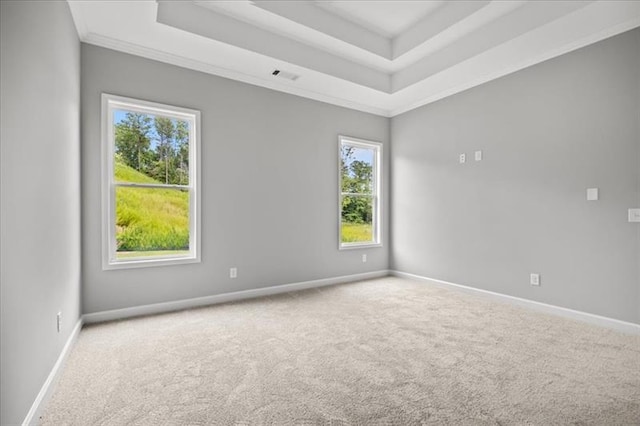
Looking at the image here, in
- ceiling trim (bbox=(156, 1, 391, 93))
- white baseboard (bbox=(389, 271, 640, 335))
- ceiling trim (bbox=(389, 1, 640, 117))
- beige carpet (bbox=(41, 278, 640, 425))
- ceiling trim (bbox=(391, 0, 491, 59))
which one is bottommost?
beige carpet (bbox=(41, 278, 640, 425))

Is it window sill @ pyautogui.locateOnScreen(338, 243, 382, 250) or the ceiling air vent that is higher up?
the ceiling air vent

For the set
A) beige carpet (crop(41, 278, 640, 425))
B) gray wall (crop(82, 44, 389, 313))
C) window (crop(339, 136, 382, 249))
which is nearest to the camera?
beige carpet (crop(41, 278, 640, 425))

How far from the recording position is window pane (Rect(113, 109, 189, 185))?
3242 millimetres

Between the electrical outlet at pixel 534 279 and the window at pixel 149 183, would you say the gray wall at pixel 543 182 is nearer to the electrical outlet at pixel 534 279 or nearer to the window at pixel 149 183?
the electrical outlet at pixel 534 279

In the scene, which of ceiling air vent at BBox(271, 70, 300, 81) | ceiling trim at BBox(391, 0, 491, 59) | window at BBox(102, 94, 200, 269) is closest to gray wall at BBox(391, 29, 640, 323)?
ceiling trim at BBox(391, 0, 491, 59)

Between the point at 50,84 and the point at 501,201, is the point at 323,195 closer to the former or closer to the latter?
the point at 501,201

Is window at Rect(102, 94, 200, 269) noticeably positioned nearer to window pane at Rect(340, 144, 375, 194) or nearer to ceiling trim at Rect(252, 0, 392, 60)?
ceiling trim at Rect(252, 0, 392, 60)

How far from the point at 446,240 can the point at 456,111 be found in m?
1.81

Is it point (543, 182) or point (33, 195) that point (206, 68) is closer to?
point (33, 195)

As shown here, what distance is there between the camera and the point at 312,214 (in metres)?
4.48

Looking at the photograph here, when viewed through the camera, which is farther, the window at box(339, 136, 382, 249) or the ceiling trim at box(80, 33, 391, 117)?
the window at box(339, 136, 382, 249)

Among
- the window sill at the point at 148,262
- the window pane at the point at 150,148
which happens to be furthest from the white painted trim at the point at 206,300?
the window pane at the point at 150,148

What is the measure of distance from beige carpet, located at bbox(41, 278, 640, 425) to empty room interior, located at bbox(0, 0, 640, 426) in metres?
0.02

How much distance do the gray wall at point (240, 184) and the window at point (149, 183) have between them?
93 millimetres
